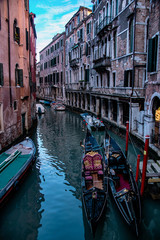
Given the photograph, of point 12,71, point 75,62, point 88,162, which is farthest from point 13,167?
point 75,62

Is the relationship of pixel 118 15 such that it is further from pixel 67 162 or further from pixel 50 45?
pixel 50 45

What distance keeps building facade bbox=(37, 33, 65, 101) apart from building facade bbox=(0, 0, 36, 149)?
2534cm

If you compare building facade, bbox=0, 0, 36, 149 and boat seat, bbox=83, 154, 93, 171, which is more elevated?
building facade, bbox=0, 0, 36, 149

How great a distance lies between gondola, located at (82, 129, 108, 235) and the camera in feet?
18.9

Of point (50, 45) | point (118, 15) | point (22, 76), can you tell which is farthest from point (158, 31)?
point (50, 45)

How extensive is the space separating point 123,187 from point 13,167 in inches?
188

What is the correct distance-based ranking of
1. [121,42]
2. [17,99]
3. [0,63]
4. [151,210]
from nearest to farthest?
1. [151,210]
2. [0,63]
3. [17,99]
4. [121,42]

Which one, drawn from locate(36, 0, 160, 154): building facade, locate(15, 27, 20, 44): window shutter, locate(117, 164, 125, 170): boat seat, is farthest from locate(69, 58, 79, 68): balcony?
locate(117, 164, 125, 170): boat seat

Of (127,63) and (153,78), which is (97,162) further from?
(127,63)

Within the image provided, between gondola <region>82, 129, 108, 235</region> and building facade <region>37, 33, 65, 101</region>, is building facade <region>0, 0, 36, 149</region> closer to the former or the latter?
gondola <region>82, 129, 108, 235</region>

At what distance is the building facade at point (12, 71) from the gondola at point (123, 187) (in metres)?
6.29

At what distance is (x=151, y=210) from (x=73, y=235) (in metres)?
2.86

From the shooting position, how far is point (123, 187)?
25.1 ft

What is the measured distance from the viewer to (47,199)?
7.76 meters
